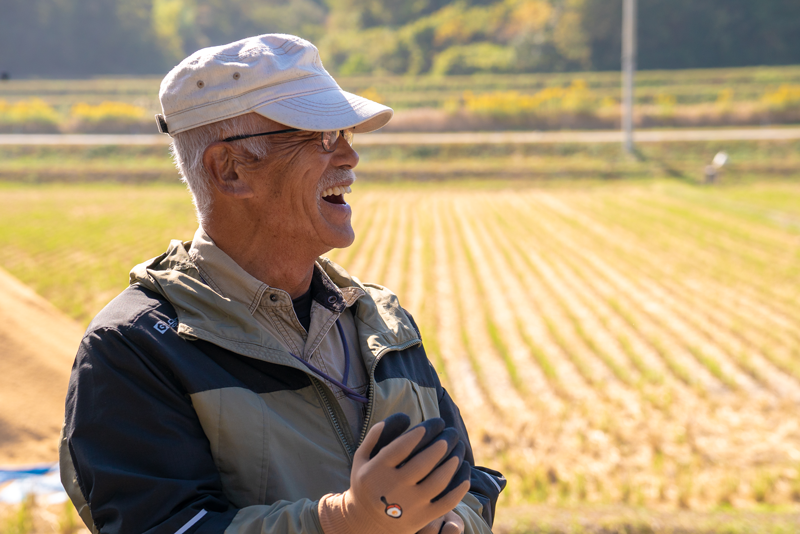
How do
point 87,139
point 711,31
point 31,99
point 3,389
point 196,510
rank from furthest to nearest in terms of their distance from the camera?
point 711,31 → point 31,99 → point 87,139 → point 3,389 → point 196,510

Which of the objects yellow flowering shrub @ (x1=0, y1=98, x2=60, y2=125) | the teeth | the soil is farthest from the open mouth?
yellow flowering shrub @ (x1=0, y1=98, x2=60, y2=125)

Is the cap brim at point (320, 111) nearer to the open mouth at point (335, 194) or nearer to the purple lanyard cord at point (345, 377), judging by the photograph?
the open mouth at point (335, 194)

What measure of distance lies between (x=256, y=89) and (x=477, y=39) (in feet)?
211

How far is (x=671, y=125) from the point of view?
3250 cm

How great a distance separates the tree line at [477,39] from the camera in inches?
2082

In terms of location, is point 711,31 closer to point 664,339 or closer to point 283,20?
point 283,20

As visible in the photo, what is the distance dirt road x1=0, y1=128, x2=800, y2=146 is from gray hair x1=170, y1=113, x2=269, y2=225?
27.2m

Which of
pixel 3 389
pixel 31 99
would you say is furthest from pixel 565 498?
pixel 31 99

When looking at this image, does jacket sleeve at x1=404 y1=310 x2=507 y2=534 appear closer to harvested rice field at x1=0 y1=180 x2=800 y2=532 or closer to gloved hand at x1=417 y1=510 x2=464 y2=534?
gloved hand at x1=417 y1=510 x2=464 y2=534

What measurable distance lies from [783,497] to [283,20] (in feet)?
245

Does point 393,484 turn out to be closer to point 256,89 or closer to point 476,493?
point 476,493

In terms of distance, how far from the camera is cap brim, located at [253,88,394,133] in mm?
1323

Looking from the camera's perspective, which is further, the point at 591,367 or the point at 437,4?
the point at 437,4

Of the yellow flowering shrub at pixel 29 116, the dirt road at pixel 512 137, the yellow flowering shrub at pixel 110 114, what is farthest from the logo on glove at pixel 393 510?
the yellow flowering shrub at pixel 29 116
